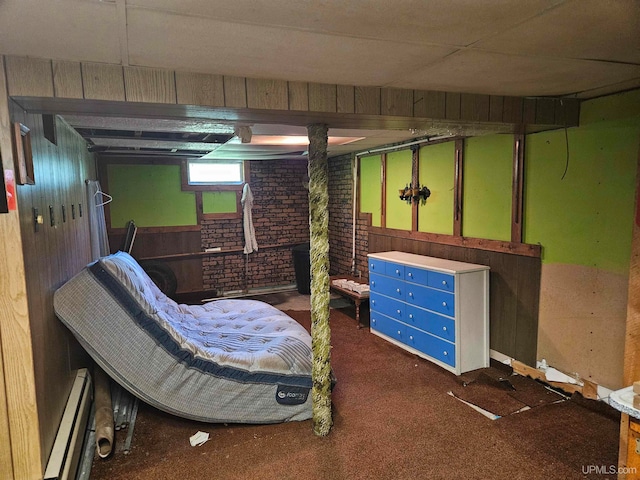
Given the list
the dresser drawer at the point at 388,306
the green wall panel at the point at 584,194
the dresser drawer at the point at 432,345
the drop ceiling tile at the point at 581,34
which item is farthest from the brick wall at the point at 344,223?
the drop ceiling tile at the point at 581,34

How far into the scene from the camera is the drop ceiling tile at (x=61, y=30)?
52.2 inches

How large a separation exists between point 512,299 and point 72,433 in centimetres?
352

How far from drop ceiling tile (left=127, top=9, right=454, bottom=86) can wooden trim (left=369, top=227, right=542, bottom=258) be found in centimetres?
210

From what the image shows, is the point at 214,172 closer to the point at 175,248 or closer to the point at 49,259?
Answer: the point at 175,248

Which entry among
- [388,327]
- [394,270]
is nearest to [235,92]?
[394,270]

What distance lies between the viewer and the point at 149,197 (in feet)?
19.9

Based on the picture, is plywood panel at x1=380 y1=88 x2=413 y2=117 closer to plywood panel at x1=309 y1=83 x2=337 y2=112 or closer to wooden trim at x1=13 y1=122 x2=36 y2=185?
plywood panel at x1=309 y1=83 x2=337 y2=112

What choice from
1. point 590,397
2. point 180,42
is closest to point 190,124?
point 180,42

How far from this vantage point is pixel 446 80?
2.35 meters

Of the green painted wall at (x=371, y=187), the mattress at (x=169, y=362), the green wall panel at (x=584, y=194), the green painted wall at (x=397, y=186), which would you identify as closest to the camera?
the mattress at (x=169, y=362)

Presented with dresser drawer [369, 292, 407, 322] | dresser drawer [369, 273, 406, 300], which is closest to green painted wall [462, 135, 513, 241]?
dresser drawer [369, 273, 406, 300]

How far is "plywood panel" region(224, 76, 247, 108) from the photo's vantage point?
2.15 m

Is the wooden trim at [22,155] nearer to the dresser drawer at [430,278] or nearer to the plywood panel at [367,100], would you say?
the plywood panel at [367,100]

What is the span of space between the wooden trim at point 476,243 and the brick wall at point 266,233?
2.32 m
